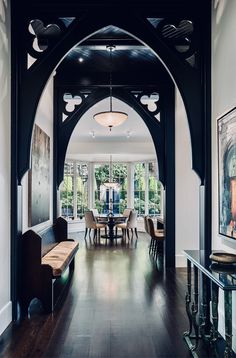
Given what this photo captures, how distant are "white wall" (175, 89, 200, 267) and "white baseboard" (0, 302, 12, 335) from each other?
378cm

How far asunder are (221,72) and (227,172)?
107cm

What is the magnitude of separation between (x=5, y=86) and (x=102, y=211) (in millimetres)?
10345

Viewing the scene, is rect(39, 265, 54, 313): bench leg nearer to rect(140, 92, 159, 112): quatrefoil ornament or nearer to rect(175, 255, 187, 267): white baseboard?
rect(175, 255, 187, 267): white baseboard

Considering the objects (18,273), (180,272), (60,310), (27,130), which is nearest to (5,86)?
(27,130)

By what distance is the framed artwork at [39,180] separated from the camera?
184 inches

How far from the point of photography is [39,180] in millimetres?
5129

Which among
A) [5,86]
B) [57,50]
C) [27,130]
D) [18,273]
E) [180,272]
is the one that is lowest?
[180,272]

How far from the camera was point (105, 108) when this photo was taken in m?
8.55

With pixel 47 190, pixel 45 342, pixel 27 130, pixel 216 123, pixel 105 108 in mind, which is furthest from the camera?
pixel 105 108

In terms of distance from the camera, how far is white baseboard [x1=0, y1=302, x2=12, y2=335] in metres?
3.36

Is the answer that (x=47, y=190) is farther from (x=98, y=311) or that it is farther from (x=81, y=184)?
(x=81, y=184)

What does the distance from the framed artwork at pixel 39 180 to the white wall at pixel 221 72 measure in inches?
98.3

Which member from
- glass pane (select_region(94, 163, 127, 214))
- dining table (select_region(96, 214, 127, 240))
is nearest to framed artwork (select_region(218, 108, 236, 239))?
dining table (select_region(96, 214, 127, 240))

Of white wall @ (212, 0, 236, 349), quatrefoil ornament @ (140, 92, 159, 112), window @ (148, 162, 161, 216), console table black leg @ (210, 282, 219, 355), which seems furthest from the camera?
window @ (148, 162, 161, 216)
